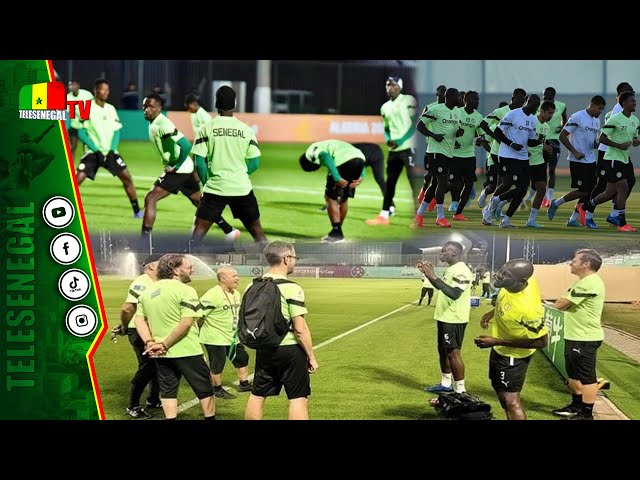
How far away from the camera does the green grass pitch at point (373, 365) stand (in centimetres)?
795

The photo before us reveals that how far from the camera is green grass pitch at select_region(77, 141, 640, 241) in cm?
813

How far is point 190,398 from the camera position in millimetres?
8148

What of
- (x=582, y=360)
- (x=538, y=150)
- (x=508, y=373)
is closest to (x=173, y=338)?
(x=508, y=373)

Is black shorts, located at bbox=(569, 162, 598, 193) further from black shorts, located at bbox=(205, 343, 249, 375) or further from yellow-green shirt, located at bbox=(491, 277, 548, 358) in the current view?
black shorts, located at bbox=(205, 343, 249, 375)

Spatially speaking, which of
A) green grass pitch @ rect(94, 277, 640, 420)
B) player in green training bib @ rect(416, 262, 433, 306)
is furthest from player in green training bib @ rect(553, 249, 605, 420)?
player in green training bib @ rect(416, 262, 433, 306)

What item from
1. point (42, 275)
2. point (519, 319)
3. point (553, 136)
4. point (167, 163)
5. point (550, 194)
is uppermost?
point (553, 136)

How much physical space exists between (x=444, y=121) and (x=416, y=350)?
1.96m

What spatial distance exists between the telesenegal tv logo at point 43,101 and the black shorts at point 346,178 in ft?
7.40

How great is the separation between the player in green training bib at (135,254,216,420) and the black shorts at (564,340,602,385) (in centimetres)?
288

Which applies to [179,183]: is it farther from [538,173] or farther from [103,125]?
[538,173]

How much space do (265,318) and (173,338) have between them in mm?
789

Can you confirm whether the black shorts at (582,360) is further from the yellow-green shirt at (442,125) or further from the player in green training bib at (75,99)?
the player in green training bib at (75,99)

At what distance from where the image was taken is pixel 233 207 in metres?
8.17

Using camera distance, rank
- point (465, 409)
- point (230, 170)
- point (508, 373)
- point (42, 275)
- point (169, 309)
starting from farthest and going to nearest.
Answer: point (230, 170) < point (42, 275) < point (465, 409) < point (169, 309) < point (508, 373)
